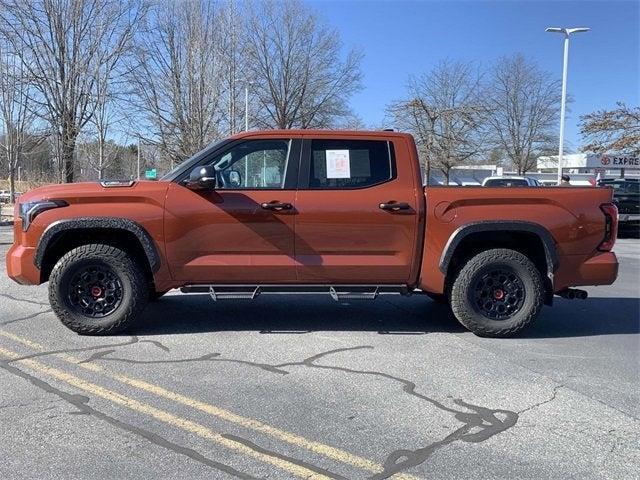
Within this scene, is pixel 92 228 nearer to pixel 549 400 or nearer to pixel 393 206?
pixel 393 206

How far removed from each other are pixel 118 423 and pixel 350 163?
3.28 m

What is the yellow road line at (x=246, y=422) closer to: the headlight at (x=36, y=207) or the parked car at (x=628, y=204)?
the headlight at (x=36, y=207)

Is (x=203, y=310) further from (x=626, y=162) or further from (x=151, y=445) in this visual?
(x=626, y=162)

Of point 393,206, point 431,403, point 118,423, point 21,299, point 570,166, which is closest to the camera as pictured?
point 118,423

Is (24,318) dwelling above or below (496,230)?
below

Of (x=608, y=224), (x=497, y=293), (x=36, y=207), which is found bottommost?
(x=497, y=293)

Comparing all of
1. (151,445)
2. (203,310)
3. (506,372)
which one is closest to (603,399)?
(506,372)

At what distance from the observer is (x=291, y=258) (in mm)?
5852

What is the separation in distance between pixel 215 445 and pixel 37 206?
3327 mm

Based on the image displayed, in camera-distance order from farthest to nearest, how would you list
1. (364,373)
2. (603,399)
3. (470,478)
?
1. (364,373)
2. (603,399)
3. (470,478)

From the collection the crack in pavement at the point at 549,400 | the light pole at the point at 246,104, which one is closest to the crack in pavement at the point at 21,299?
the crack in pavement at the point at 549,400

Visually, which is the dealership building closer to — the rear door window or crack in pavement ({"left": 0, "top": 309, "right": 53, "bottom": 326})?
the rear door window

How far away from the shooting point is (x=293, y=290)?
5.98 meters

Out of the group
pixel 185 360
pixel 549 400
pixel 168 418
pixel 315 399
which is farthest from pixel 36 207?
pixel 549 400
